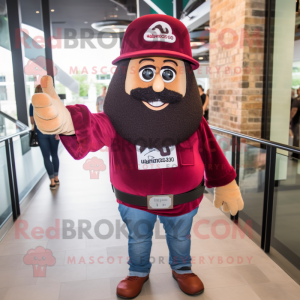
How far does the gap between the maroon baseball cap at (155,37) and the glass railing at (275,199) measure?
0.96m

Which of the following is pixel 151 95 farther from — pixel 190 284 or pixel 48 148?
pixel 48 148

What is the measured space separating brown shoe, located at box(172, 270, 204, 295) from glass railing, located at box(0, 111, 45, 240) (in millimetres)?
1589

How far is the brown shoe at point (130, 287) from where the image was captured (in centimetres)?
173

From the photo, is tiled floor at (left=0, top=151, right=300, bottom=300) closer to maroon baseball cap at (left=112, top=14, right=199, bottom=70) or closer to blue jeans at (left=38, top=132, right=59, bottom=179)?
blue jeans at (left=38, top=132, right=59, bottom=179)

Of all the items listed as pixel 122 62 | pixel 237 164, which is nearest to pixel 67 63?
pixel 237 164

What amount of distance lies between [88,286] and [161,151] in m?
1.00

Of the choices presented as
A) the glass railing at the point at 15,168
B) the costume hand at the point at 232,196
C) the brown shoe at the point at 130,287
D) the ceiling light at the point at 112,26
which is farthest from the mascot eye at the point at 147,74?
the ceiling light at the point at 112,26

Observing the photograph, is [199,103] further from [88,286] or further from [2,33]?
[2,33]

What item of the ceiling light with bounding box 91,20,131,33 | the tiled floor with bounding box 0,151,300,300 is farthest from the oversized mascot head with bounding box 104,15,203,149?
the ceiling light with bounding box 91,20,131,33

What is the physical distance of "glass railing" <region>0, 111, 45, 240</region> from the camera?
9.03 feet

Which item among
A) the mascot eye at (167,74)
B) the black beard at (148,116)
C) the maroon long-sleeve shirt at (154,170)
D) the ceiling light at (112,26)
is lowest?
the maroon long-sleeve shirt at (154,170)

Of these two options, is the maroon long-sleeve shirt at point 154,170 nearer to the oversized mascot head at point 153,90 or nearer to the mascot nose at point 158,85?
the oversized mascot head at point 153,90

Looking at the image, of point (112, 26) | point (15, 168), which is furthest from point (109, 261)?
point (112, 26)

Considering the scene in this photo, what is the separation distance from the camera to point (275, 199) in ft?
7.18
